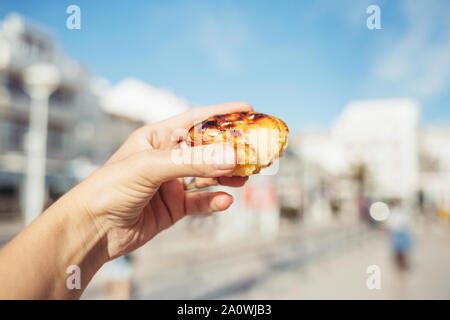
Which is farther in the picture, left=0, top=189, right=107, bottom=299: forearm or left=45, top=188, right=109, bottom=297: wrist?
left=45, top=188, right=109, bottom=297: wrist

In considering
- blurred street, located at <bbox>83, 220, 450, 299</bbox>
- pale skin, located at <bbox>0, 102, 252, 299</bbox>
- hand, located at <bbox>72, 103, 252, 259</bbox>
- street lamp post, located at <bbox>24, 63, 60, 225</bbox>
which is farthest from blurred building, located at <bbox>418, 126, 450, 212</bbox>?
pale skin, located at <bbox>0, 102, 252, 299</bbox>

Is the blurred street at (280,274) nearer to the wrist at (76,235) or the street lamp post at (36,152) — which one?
the wrist at (76,235)

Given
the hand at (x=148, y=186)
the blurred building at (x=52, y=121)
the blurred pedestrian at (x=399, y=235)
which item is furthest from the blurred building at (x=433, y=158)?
the hand at (x=148, y=186)

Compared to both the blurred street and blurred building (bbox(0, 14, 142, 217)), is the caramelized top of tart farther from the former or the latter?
blurred building (bbox(0, 14, 142, 217))

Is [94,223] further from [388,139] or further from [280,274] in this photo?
[388,139]

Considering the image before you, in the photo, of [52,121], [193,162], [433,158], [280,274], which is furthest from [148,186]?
[433,158]

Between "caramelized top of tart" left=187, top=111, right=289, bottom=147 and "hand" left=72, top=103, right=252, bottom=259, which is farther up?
"caramelized top of tart" left=187, top=111, right=289, bottom=147

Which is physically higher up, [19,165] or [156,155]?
[19,165]

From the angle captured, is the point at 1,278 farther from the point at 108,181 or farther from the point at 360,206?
the point at 360,206
